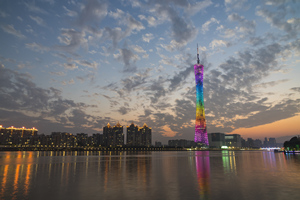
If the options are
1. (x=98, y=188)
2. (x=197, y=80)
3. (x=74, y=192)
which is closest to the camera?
(x=74, y=192)

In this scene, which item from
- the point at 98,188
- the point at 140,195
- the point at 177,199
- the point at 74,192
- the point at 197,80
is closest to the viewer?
the point at 177,199

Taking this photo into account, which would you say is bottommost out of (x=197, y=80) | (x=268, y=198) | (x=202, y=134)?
(x=268, y=198)

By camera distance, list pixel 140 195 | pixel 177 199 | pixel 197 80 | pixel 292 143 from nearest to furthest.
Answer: pixel 177 199
pixel 140 195
pixel 292 143
pixel 197 80

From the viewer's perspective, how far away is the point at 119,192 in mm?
16109

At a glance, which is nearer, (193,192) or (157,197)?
(157,197)

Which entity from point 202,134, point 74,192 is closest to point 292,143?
point 202,134

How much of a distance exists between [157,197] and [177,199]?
1374 mm

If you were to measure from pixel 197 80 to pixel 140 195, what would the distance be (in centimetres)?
16491

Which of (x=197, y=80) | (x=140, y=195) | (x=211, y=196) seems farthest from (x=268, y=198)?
(x=197, y=80)

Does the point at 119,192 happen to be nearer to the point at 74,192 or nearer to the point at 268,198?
the point at 74,192

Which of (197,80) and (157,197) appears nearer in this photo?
(157,197)

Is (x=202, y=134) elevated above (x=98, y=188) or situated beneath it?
elevated above

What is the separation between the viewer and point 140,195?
15172mm

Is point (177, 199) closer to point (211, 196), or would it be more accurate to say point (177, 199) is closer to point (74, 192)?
point (211, 196)
